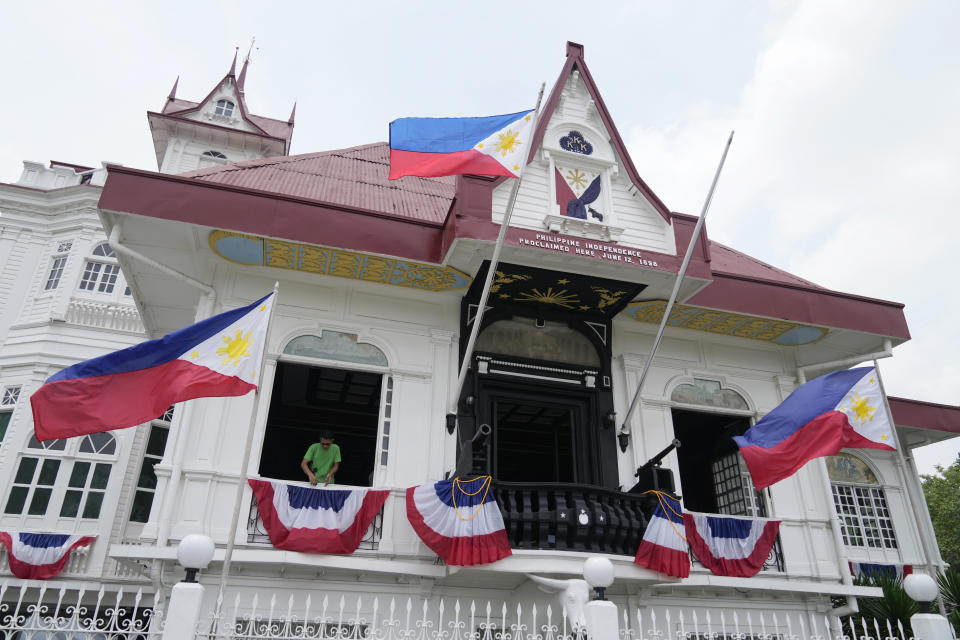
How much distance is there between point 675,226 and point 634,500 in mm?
4635

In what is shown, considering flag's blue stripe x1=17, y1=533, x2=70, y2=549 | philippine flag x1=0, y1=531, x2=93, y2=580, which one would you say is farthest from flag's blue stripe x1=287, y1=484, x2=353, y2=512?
flag's blue stripe x1=17, y1=533, x2=70, y2=549

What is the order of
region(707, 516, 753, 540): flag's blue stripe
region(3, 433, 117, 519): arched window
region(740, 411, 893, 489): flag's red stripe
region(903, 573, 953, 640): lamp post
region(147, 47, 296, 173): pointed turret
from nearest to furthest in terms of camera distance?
1. region(903, 573, 953, 640): lamp post
2. region(740, 411, 893, 489): flag's red stripe
3. region(707, 516, 753, 540): flag's blue stripe
4. region(3, 433, 117, 519): arched window
5. region(147, 47, 296, 173): pointed turret

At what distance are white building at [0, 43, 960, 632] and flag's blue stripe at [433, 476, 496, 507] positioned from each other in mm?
514

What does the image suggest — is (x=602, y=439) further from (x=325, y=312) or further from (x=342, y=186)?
(x=342, y=186)

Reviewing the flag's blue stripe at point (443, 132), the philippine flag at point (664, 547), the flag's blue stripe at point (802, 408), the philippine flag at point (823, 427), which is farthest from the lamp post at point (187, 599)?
the philippine flag at point (823, 427)

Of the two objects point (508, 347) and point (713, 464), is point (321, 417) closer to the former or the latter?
point (508, 347)

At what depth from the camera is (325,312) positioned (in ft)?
37.0

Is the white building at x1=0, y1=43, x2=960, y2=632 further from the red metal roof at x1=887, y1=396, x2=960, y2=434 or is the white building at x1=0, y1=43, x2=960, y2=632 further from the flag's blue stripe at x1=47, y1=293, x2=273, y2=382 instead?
the flag's blue stripe at x1=47, y1=293, x2=273, y2=382

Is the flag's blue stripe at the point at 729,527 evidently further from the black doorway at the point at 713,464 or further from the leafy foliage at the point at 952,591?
the leafy foliage at the point at 952,591

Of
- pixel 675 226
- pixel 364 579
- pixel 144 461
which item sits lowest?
pixel 364 579

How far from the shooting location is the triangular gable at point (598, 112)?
11742 millimetres

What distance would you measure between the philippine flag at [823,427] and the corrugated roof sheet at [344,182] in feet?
20.3

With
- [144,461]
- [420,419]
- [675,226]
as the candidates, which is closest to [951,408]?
[675,226]

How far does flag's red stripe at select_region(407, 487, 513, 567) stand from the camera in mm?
8945
